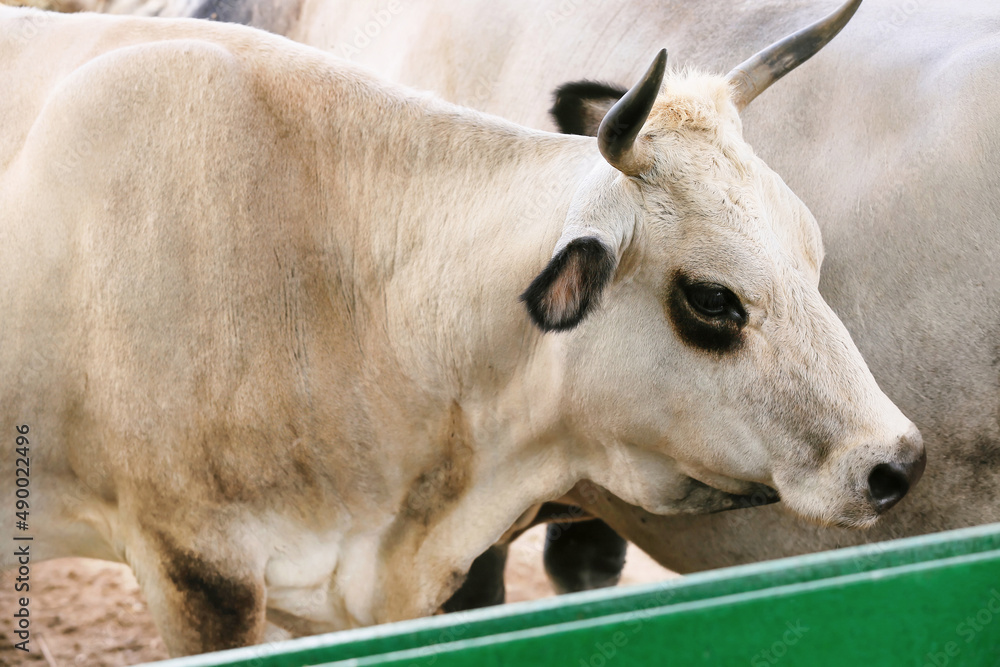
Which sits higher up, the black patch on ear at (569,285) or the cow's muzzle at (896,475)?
the black patch on ear at (569,285)

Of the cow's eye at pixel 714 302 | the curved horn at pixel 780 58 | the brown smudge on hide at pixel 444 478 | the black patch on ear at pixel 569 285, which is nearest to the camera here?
the black patch on ear at pixel 569 285

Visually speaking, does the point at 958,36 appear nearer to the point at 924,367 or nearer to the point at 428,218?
the point at 924,367

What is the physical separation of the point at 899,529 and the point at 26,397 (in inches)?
108

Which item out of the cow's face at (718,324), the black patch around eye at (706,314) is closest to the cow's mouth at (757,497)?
the cow's face at (718,324)

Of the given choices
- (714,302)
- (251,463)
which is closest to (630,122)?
(714,302)

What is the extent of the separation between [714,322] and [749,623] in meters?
1.11

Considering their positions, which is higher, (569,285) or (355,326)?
(569,285)

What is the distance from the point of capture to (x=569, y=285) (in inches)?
92.6

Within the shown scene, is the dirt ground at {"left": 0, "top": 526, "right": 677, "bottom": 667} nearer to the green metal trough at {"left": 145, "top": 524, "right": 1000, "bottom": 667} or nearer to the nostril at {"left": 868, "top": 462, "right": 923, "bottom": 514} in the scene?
the nostril at {"left": 868, "top": 462, "right": 923, "bottom": 514}

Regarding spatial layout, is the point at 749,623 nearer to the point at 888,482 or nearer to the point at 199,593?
the point at 888,482

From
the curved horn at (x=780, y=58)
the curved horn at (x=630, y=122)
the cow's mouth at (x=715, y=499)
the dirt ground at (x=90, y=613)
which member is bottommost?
the dirt ground at (x=90, y=613)

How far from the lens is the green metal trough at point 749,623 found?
1404 millimetres

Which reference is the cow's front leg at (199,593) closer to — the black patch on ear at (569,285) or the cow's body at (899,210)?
the black patch on ear at (569,285)

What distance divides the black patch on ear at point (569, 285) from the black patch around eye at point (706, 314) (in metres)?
0.24
